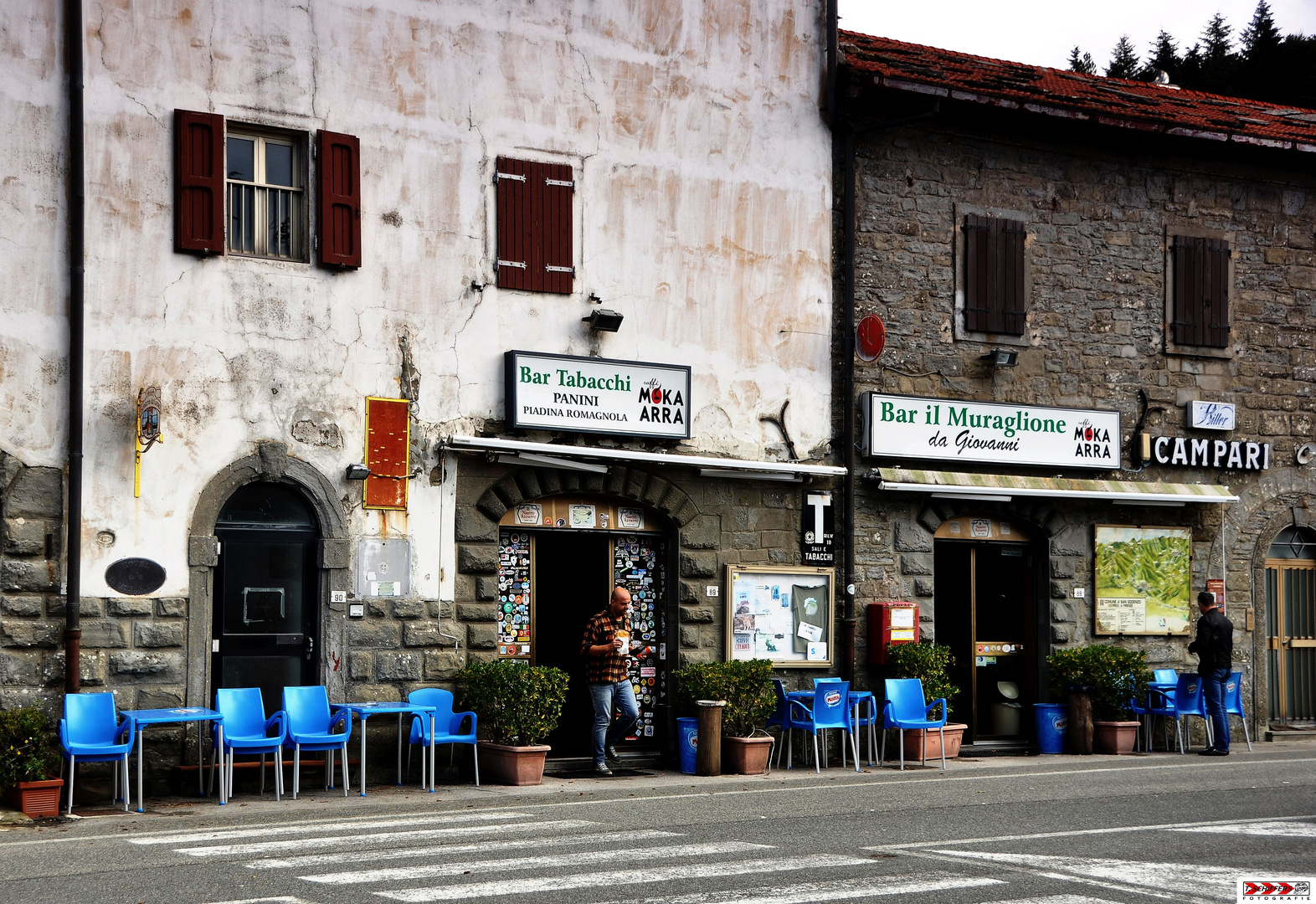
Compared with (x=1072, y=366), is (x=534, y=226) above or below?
above

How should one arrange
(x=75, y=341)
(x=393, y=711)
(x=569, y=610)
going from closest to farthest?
(x=75, y=341), (x=393, y=711), (x=569, y=610)

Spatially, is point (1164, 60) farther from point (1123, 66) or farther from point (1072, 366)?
point (1072, 366)

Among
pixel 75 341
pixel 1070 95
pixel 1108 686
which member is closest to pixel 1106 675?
pixel 1108 686

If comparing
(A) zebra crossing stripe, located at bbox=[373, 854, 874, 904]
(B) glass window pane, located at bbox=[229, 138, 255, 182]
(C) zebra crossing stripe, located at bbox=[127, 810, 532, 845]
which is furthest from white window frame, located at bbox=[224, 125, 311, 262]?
(A) zebra crossing stripe, located at bbox=[373, 854, 874, 904]

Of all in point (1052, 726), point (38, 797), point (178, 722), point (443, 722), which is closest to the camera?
point (38, 797)

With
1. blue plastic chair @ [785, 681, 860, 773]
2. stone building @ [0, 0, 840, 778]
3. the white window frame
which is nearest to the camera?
stone building @ [0, 0, 840, 778]

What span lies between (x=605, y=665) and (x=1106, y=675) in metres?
5.59

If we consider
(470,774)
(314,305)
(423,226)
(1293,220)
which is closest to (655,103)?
(423,226)

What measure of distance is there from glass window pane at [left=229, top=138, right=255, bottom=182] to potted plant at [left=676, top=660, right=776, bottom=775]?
603cm

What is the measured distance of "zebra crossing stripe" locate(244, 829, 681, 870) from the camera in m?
8.27

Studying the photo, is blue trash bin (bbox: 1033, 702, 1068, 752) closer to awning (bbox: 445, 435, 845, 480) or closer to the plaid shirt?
awning (bbox: 445, 435, 845, 480)

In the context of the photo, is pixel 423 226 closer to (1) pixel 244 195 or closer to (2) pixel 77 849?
(1) pixel 244 195

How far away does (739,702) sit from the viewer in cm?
1423

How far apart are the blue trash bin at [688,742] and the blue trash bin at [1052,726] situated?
4208 millimetres
